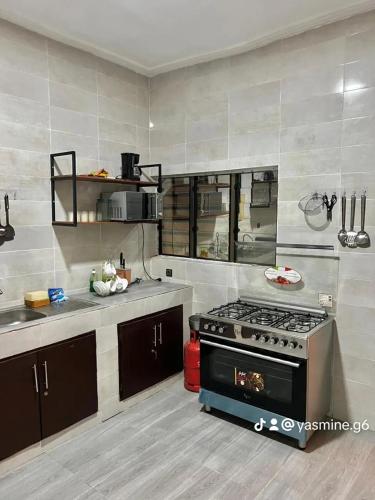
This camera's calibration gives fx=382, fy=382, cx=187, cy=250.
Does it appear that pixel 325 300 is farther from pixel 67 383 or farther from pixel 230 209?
pixel 67 383

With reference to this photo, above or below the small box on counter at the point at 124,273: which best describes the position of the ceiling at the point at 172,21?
above

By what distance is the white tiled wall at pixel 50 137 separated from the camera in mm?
2848

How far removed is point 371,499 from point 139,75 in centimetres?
382

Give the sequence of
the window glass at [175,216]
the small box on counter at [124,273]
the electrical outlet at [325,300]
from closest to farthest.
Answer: the electrical outlet at [325,300] → the small box on counter at [124,273] → the window glass at [175,216]

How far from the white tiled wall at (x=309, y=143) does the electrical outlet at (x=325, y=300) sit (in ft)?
0.13

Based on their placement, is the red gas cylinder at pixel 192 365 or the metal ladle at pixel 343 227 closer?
the metal ladle at pixel 343 227

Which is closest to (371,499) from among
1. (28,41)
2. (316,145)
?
(316,145)

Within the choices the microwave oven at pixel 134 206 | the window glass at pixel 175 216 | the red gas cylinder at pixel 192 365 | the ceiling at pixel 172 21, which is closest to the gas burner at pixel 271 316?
the red gas cylinder at pixel 192 365

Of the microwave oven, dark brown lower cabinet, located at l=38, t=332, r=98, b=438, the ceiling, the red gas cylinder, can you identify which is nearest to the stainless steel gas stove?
the red gas cylinder

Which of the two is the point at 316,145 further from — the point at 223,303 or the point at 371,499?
the point at 371,499

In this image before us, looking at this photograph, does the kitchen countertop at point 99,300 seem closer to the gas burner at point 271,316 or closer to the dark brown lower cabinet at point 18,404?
the dark brown lower cabinet at point 18,404

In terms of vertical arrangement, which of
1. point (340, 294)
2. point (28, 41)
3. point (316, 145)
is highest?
point (28, 41)

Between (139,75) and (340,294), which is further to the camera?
(139,75)

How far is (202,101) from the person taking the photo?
11.6 feet
